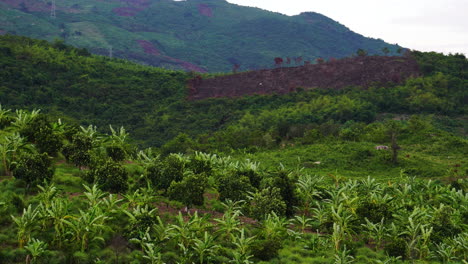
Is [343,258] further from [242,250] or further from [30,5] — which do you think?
[30,5]

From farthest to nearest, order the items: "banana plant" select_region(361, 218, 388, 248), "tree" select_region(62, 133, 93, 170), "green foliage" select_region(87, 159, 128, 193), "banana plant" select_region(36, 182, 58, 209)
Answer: "tree" select_region(62, 133, 93, 170)
"green foliage" select_region(87, 159, 128, 193)
"banana plant" select_region(361, 218, 388, 248)
"banana plant" select_region(36, 182, 58, 209)

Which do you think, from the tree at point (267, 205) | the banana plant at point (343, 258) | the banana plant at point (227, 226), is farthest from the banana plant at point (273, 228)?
the banana plant at point (343, 258)

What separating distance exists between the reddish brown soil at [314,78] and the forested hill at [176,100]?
2627 mm

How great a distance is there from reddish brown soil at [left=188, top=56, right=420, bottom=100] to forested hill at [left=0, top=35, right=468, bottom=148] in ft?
8.62

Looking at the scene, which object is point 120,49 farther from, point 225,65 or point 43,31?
point 225,65

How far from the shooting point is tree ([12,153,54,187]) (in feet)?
43.2

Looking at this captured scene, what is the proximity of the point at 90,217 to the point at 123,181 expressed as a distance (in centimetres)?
349

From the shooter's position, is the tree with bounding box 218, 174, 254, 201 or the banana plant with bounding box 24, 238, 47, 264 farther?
the tree with bounding box 218, 174, 254, 201

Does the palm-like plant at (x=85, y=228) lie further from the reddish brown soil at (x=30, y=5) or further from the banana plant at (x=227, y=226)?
the reddish brown soil at (x=30, y=5)

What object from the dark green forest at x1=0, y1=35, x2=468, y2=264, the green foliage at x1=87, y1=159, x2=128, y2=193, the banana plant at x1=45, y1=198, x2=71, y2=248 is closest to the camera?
the banana plant at x1=45, y1=198, x2=71, y2=248

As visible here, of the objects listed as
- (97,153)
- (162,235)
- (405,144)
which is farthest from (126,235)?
(405,144)

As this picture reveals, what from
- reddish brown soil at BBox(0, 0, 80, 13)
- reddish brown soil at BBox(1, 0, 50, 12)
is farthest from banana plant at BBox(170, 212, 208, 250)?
reddish brown soil at BBox(1, 0, 50, 12)

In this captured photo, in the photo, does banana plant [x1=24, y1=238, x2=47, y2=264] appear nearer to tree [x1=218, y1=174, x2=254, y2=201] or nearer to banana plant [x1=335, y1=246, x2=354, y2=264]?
tree [x1=218, y1=174, x2=254, y2=201]

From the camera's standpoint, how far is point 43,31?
429 feet
